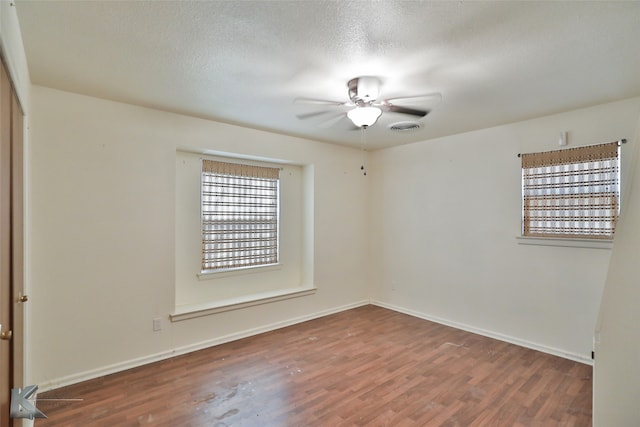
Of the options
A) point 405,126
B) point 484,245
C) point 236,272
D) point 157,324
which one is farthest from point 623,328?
point 236,272

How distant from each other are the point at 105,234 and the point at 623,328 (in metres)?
3.46

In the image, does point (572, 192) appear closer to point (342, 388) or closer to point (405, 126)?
point (405, 126)

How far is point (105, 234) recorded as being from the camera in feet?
9.36

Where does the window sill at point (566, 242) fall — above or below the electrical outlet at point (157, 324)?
above

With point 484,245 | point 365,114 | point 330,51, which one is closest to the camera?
point 330,51

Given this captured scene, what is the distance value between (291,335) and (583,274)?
3021mm

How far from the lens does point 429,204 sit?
14.2 feet

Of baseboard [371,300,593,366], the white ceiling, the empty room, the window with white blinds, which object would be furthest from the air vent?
baseboard [371,300,593,366]

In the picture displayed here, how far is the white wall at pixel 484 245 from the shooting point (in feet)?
10.1

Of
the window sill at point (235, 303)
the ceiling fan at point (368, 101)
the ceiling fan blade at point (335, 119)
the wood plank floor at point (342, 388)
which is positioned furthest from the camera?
the window sill at point (235, 303)

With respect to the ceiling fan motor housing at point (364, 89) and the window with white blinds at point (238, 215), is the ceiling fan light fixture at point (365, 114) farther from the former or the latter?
the window with white blinds at point (238, 215)

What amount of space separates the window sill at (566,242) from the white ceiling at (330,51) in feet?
4.14

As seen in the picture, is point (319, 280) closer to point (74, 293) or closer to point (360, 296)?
point (360, 296)

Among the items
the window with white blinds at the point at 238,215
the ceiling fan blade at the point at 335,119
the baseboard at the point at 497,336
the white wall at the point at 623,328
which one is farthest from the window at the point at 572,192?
the window with white blinds at the point at 238,215
